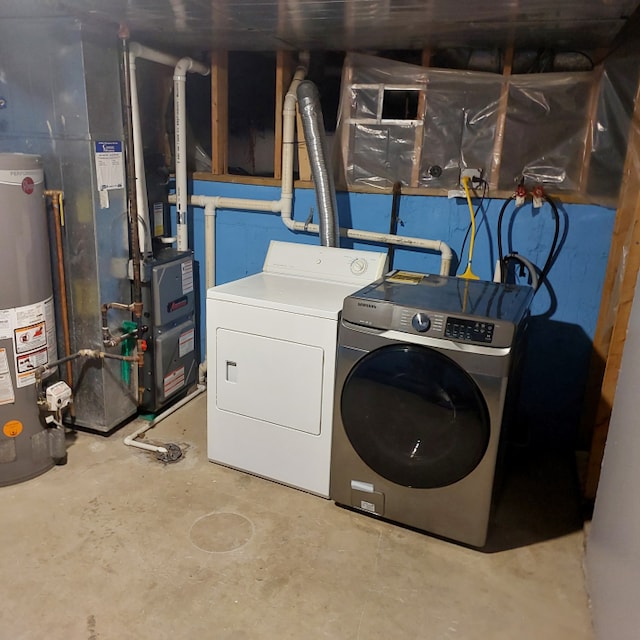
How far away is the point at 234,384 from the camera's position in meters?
2.44

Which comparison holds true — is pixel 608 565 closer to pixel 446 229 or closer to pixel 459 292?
pixel 459 292

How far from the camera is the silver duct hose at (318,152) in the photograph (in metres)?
2.64

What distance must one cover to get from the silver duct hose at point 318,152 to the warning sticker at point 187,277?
2.74ft

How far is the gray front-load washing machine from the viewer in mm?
1913

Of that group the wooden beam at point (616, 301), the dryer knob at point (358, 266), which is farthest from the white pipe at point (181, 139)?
the wooden beam at point (616, 301)

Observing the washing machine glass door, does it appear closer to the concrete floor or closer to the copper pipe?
the concrete floor

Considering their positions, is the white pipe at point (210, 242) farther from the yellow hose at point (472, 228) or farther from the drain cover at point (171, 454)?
the yellow hose at point (472, 228)

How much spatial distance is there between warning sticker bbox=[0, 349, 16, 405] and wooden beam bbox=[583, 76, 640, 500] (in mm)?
2427

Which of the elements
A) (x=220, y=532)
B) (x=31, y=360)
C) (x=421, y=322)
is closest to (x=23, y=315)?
(x=31, y=360)

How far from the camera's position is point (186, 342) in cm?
315

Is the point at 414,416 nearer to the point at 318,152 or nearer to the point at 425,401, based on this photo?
the point at 425,401

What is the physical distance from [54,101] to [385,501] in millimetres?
2183

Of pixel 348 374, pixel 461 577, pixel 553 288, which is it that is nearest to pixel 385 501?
pixel 461 577

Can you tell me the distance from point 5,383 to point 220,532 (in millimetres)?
1083
